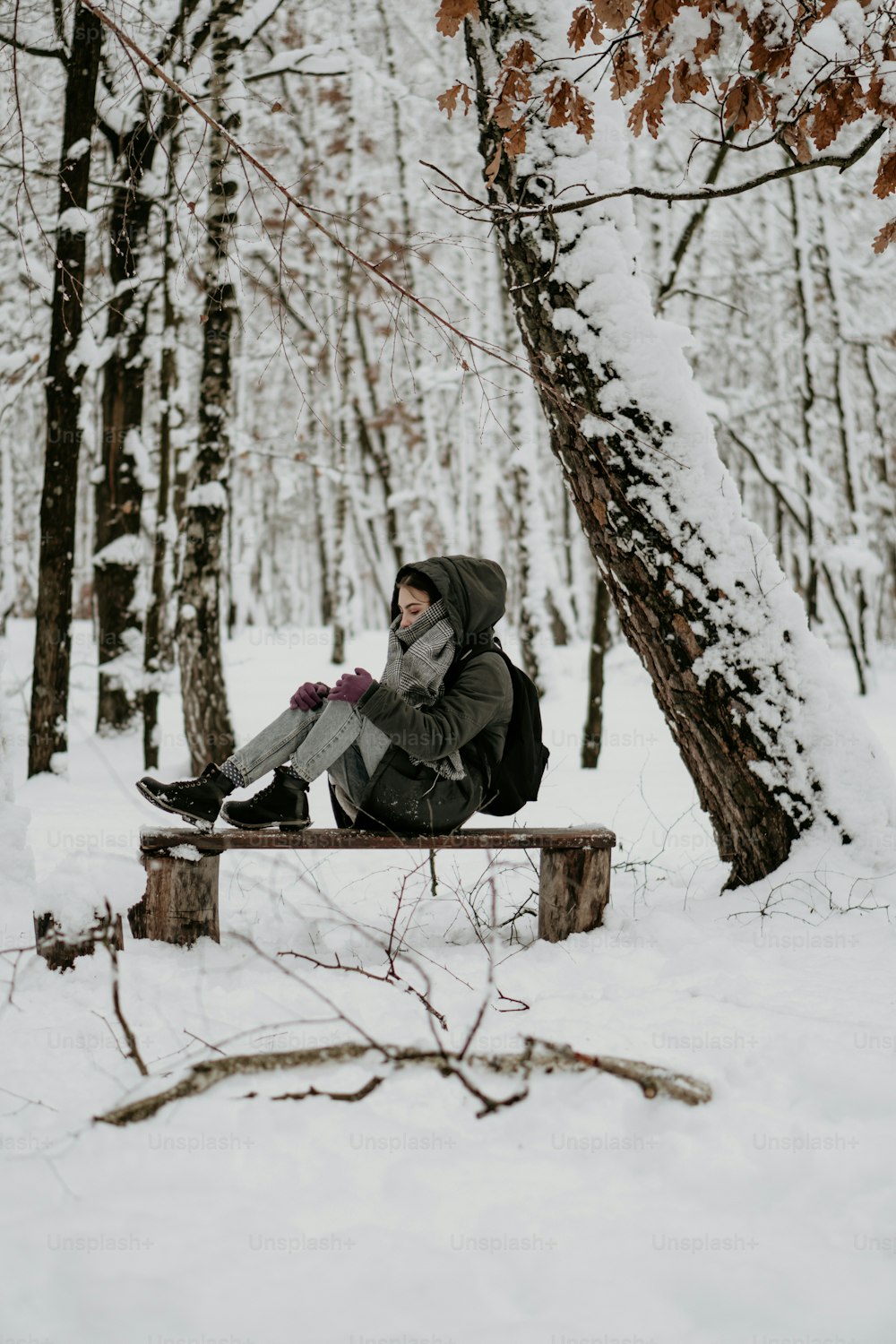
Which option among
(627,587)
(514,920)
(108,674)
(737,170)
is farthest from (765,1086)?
(737,170)

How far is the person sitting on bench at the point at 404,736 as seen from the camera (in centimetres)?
346

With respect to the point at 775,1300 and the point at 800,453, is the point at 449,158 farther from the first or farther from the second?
the point at 775,1300

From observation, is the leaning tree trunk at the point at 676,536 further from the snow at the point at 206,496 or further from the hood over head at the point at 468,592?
the snow at the point at 206,496

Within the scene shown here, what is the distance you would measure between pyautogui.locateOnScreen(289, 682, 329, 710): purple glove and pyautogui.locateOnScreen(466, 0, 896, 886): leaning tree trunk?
1272mm

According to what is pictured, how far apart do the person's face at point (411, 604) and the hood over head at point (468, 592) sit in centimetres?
7

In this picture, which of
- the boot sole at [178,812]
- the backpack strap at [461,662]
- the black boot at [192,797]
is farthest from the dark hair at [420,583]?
the boot sole at [178,812]

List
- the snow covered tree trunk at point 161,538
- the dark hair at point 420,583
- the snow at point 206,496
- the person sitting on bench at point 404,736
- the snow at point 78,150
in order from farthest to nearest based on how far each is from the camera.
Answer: the snow covered tree trunk at point 161,538 → the snow at point 206,496 → the snow at point 78,150 → the dark hair at point 420,583 → the person sitting on bench at point 404,736

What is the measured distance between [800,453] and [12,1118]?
11.1 m

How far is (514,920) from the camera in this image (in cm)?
399

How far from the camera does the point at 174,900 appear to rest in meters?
3.45

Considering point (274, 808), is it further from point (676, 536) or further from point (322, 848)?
point (676, 536)

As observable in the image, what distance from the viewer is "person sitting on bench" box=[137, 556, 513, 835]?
3.46 metres

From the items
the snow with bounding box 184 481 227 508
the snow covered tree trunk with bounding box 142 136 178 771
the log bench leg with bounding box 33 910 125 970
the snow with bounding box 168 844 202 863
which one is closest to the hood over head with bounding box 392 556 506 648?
the snow with bounding box 168 844 202 863

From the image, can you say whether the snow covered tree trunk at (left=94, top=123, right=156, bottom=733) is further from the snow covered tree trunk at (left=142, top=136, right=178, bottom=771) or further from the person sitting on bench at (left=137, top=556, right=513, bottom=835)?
the person sitting on bench at (left=137, top=556, right=513, bottom=835)
